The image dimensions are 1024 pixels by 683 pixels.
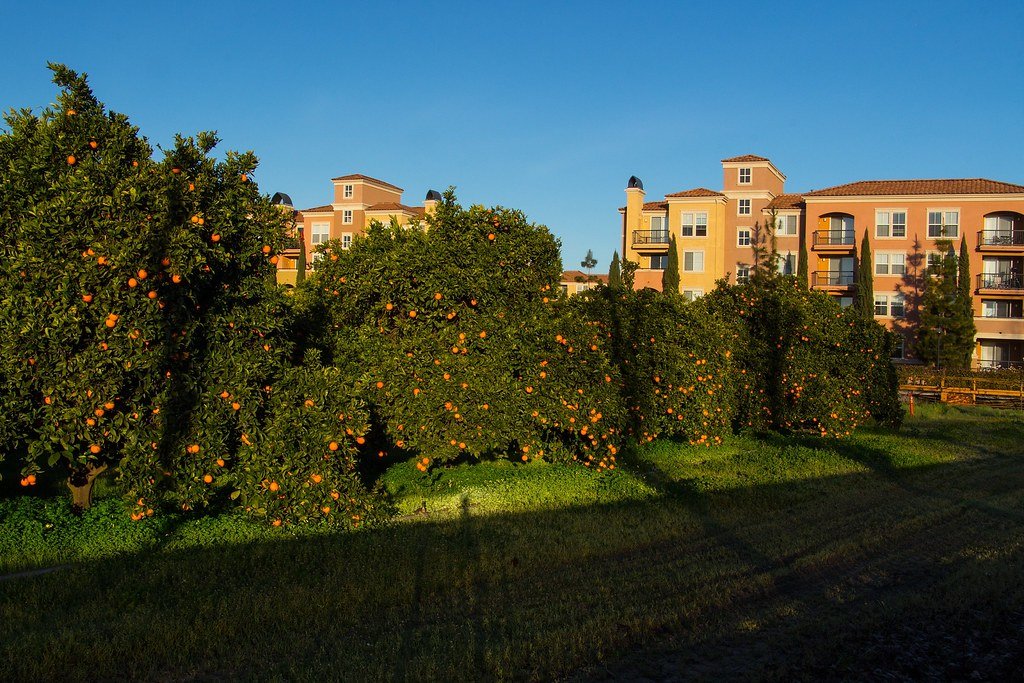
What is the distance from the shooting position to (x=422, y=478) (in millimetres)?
14055

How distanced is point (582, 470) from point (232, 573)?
24.0ft

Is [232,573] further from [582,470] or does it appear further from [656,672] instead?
[582,470]

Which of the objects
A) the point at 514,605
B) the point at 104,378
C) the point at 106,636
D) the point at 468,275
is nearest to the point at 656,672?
the point at 514,605

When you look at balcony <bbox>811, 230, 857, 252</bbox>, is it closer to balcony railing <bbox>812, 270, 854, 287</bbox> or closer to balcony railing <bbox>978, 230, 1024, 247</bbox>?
balcony railing <bbox>812, 270, 854, 287</bbox>

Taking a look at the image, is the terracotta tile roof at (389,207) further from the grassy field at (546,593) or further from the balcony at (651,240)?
the grassy field at (546,593)

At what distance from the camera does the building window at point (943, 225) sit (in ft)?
172

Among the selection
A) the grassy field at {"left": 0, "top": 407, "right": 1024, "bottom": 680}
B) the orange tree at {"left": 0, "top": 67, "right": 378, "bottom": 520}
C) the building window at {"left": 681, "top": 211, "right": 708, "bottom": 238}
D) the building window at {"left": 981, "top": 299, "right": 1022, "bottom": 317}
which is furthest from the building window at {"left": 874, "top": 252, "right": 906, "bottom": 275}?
the orange tree at {"left": 0, "top": 67, "right": 378, "bottom": 520}

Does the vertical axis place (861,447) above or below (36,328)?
below

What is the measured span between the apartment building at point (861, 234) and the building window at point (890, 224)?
62mm

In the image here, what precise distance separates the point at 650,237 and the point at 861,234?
13929 mm

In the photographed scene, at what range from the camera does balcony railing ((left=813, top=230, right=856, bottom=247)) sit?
55594 millimetres

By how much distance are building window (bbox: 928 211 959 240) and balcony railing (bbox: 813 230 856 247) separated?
15.0 feet

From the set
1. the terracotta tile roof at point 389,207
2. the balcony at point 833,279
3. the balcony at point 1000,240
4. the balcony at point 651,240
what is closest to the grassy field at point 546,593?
the balcony at point 1000,240

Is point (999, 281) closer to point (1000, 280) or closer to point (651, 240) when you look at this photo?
point (1000, 280)
